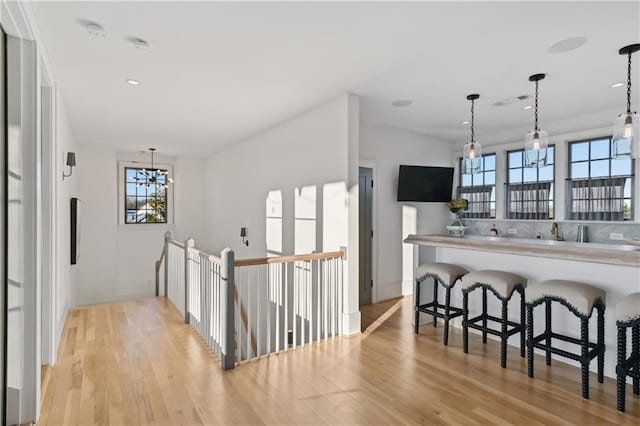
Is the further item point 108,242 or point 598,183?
point 108,242

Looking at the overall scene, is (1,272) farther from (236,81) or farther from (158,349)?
(236,81)

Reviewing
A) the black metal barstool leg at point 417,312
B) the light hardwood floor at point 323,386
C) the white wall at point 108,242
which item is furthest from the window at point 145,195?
the black metal barstool leg at point 417,312

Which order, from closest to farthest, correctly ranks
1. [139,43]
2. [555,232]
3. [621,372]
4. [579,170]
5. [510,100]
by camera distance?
[621,372] → [139,43] → [510,100] → [579,170] → [555,232]

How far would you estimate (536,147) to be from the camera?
333 cm

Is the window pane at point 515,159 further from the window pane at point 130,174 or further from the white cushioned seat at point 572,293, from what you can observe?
the window pane at point 130,174

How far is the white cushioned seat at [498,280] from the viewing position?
307cm

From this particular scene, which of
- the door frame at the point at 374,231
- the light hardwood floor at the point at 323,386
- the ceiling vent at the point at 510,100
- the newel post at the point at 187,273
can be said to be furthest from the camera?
the door frame at the point at 374,231

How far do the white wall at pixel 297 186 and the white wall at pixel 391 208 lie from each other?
3.43 feet

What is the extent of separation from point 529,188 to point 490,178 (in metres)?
0.70

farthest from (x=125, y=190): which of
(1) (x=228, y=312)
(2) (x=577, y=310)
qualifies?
(2) (x=577, y=310)

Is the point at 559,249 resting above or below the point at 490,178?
below

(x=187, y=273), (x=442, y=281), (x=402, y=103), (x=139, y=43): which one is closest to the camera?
(x=139, y=43)

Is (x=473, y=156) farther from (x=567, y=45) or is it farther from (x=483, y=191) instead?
(x=483, y=191)

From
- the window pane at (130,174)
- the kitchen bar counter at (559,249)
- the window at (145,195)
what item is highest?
the window pane at (130,174)
